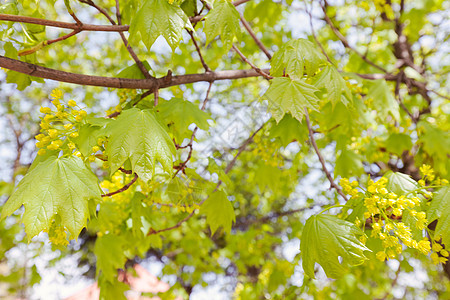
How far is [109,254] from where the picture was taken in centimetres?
258

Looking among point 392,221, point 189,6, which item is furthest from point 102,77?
point 392,221

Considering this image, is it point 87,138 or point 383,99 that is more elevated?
point 87,138

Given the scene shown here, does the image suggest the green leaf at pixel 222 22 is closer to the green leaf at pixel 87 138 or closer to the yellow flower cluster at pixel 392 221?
the green leaf at pixel 87 138

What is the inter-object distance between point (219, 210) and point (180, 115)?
0.79 metres

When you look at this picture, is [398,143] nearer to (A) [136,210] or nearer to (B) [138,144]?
(A) [136,210]

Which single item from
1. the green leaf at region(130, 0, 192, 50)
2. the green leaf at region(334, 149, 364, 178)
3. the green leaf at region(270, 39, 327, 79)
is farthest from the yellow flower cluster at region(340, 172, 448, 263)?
the green leaf at region(334, 149, 364, 178)

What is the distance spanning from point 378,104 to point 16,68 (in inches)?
101

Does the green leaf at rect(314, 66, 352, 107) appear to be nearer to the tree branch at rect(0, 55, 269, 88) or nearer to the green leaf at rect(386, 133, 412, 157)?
the tree branch at rect(0, 55, 269, 88)

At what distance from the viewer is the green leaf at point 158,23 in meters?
1.60

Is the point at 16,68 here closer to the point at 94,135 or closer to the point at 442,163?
the point at 94,135

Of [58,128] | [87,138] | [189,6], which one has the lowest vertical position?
[87,138]

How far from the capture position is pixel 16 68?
1597 millimetres

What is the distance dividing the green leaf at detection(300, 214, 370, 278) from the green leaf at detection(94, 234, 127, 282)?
5.45 feet

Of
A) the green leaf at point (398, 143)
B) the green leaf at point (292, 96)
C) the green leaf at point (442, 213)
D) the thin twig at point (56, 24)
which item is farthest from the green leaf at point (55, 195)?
the green leaf at point (398, 143)
